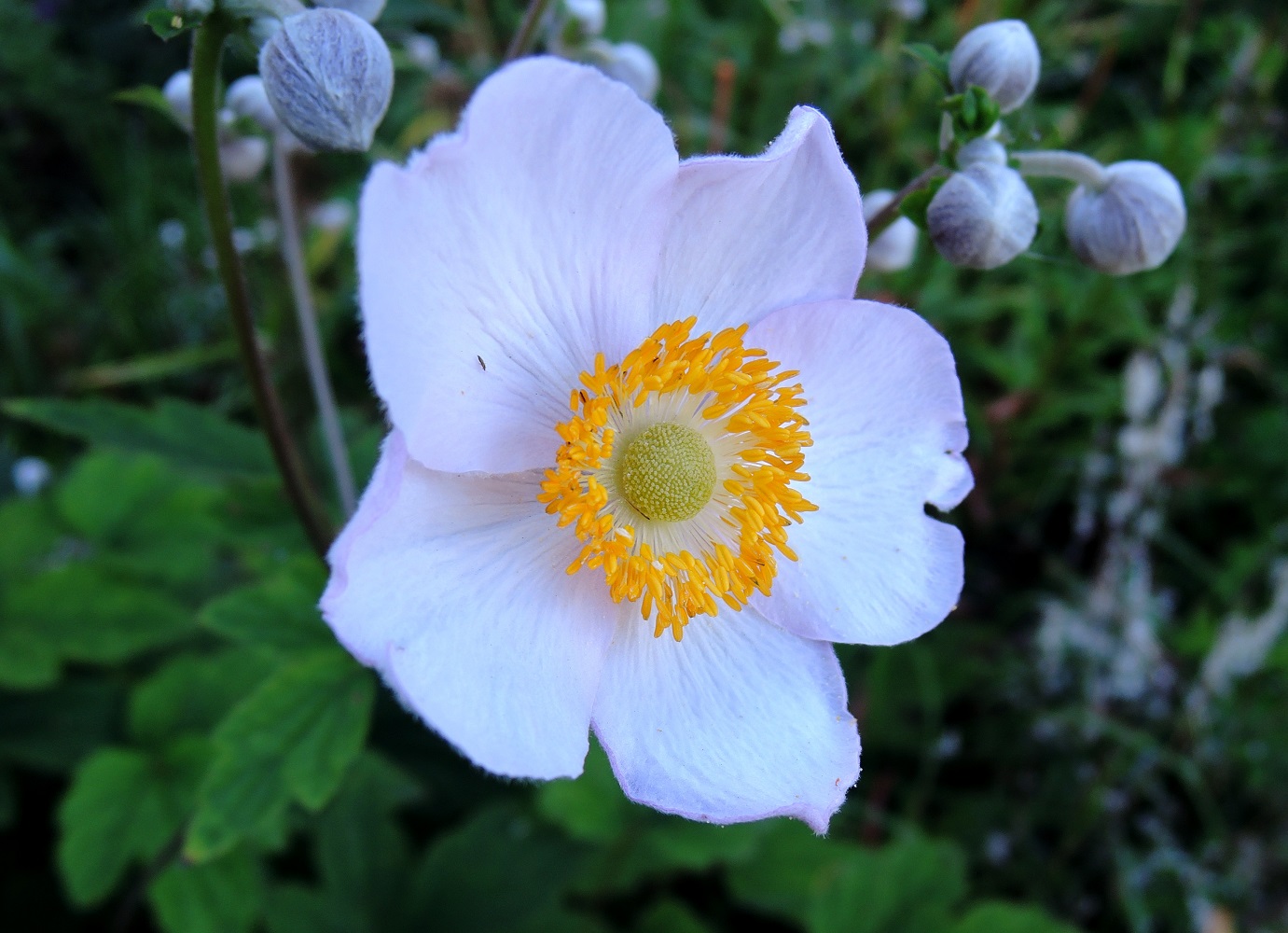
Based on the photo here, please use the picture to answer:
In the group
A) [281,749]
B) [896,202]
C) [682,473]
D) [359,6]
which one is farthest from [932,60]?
[281,749]

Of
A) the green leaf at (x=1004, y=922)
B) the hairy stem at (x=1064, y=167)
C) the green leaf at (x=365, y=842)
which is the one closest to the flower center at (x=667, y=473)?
the hairy stem at (x=1064, y=167)

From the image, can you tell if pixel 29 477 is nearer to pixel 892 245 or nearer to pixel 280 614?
pixel 280 614

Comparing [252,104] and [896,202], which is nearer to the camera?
[896,202]

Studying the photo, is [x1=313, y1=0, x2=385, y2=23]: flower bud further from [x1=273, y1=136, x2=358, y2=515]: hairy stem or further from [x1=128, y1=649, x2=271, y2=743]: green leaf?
[x1=128, y1=649, x2=271, y2=743]: green leaf

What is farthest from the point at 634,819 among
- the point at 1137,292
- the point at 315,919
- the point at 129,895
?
the point at 1137,292

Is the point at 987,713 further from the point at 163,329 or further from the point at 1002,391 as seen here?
the point at 163,329

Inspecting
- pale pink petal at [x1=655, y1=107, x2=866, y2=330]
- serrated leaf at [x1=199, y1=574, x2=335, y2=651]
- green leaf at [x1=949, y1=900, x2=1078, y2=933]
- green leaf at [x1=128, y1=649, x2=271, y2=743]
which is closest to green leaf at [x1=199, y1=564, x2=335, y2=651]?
serrated leaf at [x1=199, y1=574, x2=335, y2=651]
